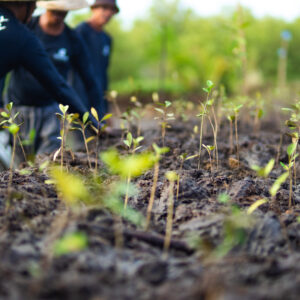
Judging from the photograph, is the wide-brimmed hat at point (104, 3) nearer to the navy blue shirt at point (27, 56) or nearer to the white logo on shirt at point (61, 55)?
the white logo on shirt at point (61, 55)

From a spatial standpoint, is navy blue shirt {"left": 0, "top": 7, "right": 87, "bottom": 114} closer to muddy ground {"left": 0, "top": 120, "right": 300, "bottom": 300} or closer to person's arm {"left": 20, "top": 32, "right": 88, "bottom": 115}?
person's arm {"left": 20, "top": 32, "right": 88, "bottom": 115}

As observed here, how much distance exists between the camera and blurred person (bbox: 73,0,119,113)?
4.61m

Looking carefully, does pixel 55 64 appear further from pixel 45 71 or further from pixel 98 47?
pixel 98 47

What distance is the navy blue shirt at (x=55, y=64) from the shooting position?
11.6 feet

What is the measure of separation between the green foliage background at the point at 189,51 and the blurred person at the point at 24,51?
918 mm

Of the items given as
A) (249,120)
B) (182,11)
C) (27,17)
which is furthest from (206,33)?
(27,17)

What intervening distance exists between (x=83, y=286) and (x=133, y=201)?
833 mm

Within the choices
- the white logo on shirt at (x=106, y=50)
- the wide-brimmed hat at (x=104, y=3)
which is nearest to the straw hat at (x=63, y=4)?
the wide-brimmed hat at (x=104, y=3)

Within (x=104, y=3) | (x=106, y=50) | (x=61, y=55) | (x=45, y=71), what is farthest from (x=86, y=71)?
(x=106, y=50)

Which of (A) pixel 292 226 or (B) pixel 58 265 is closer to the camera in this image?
(B) pixel 58 265

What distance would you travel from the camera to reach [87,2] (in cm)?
342

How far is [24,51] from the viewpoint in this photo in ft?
8.57

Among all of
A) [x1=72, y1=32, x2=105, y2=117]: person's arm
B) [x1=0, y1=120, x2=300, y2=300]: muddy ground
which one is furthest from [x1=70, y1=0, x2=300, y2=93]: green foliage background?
[x1=0, y1=120, x2=300, y2=300]: muddy ground

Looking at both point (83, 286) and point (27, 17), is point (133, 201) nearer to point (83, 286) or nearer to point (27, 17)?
point (83, 286)
